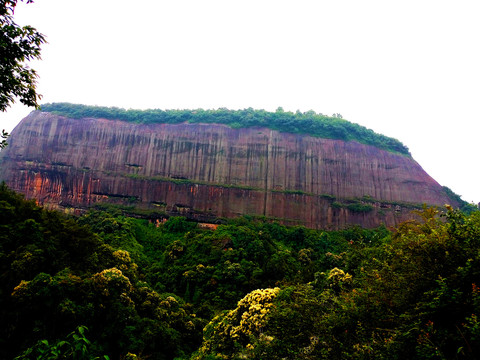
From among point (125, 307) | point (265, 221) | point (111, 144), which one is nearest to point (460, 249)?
point (125, 307)

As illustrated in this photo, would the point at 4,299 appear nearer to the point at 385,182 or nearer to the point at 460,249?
the point at 460,249

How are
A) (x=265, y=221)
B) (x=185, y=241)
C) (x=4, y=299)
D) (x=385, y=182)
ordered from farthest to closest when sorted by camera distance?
(x=385, y=182)
(x=265, y=221)
(x=185, y=241)
(x=4, y=299)

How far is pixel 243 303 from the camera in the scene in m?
10.6

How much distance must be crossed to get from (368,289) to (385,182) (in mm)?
35415

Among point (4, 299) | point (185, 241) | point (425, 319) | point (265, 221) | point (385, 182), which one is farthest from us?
point (385, 182)

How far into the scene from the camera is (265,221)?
113 ft

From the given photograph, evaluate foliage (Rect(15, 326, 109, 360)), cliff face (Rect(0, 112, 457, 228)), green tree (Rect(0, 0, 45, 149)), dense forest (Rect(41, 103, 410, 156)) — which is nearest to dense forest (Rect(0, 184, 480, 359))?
foliage (Rect(15, 326, 109, 360))

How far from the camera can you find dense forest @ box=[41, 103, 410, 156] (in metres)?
41.0

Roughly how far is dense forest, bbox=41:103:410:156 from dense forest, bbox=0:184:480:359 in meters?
24.8

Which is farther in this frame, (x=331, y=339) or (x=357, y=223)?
(x=357, y=223)

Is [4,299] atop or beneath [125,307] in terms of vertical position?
atop

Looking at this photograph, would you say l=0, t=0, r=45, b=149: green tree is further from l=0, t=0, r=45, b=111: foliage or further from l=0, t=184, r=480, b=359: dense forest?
l=0, t=184, r=480, b=359: dense forest

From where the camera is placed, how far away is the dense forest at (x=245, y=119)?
41.0 meters

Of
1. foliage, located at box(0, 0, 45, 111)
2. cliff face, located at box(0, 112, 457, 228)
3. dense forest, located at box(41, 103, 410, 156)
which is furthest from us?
dense forest, located at box(41, 103, 410, 156)
